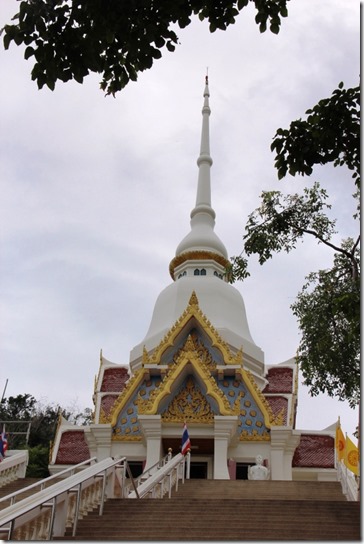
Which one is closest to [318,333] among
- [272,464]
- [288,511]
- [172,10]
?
[288,511]

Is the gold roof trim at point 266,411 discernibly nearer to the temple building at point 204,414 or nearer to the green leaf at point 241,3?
the temple building at point 204,414

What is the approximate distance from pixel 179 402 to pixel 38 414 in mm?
29330

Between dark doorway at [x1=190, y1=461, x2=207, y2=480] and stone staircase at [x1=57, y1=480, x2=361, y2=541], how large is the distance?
9793mm

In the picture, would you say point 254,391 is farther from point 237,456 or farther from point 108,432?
point 108,432

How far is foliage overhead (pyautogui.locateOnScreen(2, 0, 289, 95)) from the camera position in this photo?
6512 millimetres

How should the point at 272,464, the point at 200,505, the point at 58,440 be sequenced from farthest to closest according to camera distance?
the point at 58,440 → the point at 272,464 → the point at 200,505

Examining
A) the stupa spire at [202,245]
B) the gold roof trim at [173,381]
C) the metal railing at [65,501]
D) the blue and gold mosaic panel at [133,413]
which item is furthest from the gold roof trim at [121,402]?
the metal railing at [65,501]

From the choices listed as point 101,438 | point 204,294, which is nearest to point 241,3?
point 101,438

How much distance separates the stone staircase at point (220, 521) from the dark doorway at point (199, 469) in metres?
9.79

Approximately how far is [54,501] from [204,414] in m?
11.3

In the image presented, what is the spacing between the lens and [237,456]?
63.2ft

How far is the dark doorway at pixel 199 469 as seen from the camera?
19828 millimetres

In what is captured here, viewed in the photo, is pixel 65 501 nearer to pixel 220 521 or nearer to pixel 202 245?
pixel 220 521

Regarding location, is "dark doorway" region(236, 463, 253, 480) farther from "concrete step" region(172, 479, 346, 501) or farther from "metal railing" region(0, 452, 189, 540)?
"metal railing" region(0, 452, 189, 540)
